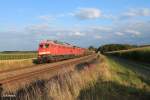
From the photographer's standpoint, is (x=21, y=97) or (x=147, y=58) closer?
(x=21, y=97)

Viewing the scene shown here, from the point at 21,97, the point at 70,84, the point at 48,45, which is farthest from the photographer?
the point at 48,45

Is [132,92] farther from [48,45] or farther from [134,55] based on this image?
[134,55]

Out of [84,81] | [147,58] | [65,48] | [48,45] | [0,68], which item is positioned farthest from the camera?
[147,58]

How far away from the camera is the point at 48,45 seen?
54312 millimetres

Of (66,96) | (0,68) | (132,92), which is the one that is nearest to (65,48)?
(0,68)

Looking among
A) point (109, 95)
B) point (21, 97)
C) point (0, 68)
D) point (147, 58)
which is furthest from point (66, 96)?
point (147, 58)

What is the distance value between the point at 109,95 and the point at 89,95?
1.79 metres

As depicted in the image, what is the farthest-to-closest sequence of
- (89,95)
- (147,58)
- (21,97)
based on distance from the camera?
(147,58)
(89,95)
(21,97)

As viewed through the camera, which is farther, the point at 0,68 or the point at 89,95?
the point at 0,68

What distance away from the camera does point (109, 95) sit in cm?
1516

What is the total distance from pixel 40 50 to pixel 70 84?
41484 mm

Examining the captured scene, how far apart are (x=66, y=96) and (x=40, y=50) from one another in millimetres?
43617

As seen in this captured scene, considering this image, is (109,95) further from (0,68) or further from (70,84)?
(0,68)

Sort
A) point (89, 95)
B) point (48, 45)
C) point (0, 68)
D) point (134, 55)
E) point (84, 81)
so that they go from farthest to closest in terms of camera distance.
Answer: point (134, 55)
point (48, 45)
point (0, 68)
point (84, 81)
point (89, 95)
